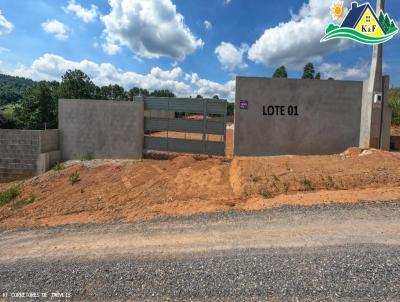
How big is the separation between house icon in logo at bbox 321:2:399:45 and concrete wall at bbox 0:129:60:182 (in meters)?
13.1

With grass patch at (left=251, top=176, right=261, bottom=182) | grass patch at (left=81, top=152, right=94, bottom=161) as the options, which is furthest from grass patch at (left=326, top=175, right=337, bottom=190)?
grass patch at (left=81, top=152, right=94, bottom=161)

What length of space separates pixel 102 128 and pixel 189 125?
421 centimetres

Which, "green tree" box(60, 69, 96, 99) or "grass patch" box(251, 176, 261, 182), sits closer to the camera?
"grass patch" box(251, 176, 261, 182)

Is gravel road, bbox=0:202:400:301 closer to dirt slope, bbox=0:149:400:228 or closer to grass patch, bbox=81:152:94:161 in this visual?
dirt slope, bbox=0:149:400:228

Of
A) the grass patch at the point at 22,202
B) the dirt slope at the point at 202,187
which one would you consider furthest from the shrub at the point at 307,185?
the grass patch at the point at 22,202

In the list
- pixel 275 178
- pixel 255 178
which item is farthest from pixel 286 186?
pixel 255 178

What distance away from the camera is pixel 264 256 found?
12.9ft

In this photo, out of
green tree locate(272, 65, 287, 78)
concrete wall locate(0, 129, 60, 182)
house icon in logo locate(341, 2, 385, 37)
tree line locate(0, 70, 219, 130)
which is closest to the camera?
house icon in logo locate(341, 2, 385, 37)

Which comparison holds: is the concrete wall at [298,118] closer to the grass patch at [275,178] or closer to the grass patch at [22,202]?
the grass patch at [275,178]

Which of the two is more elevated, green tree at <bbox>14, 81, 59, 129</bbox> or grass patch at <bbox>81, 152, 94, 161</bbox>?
green tree at <bbox>14, 81, 59, 129</bbox>

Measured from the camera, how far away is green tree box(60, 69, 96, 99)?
3997cm

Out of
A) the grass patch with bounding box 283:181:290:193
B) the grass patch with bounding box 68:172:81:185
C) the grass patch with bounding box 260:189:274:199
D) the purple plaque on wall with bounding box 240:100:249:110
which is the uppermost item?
the purple plaque on wall with bounding box 240:100:249:110

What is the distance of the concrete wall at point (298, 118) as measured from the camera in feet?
36.2

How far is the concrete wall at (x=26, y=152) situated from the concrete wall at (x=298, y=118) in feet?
28.4
